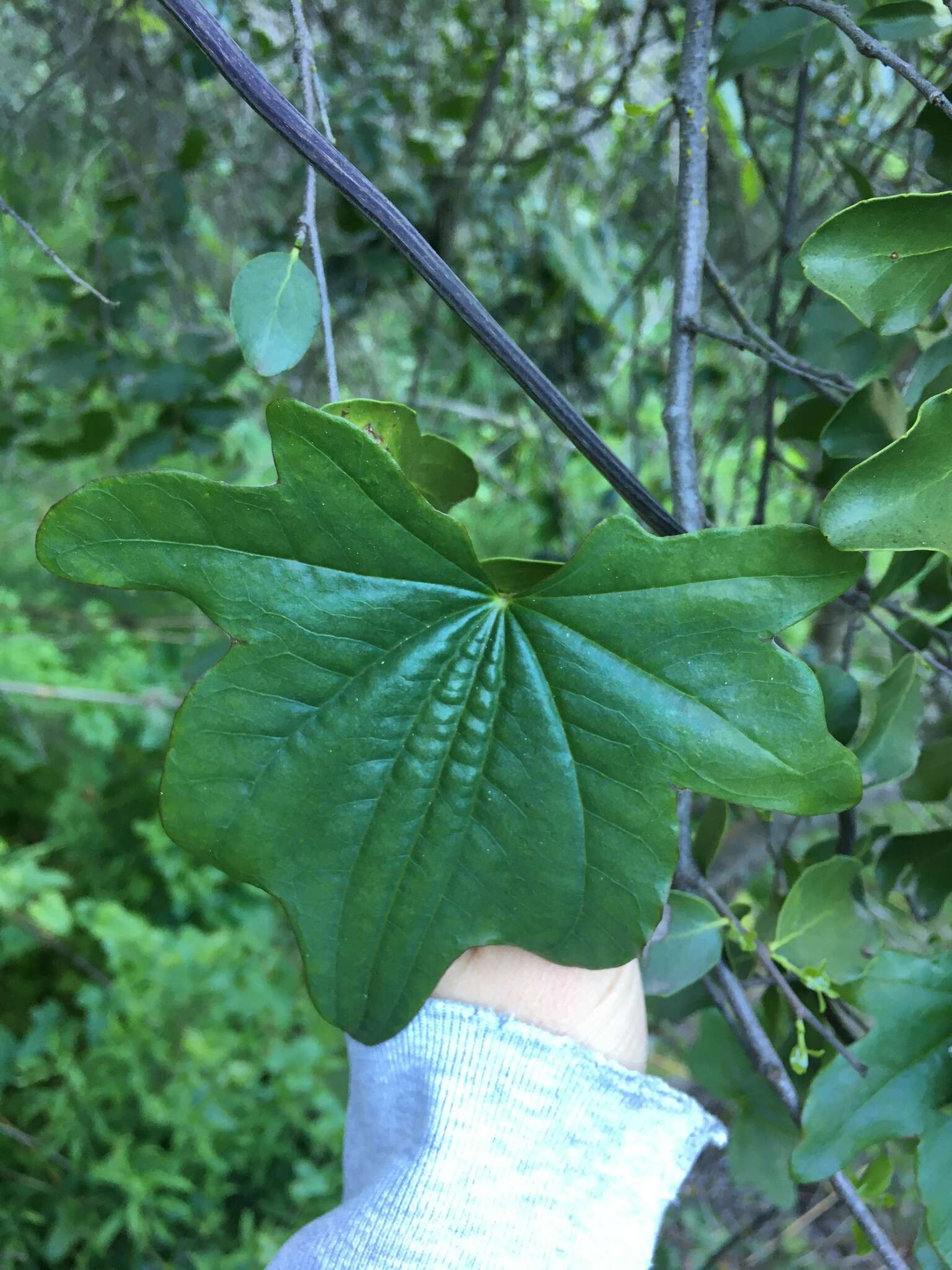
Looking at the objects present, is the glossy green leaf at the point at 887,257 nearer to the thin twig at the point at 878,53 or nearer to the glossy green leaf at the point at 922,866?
the thin twig at the point at 878,53

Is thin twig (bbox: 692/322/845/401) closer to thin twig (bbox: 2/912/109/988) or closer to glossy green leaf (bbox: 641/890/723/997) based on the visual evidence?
glossy green leaf (bbox: 641/890/723/997)

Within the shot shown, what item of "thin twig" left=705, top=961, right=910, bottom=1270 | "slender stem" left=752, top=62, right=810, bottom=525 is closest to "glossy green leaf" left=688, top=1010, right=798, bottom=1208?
"thin twig" left=705, top=961, right=910, bottom=1270

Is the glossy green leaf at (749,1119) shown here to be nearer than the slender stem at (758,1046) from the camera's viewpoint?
No

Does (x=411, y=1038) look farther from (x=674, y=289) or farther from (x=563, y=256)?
(x=563, y=256)

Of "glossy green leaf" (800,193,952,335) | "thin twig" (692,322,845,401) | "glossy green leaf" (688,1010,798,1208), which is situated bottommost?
"glossy green leaf" (688,1010,798,1208)

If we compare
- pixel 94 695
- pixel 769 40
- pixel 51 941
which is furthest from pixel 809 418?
pixel 51 941

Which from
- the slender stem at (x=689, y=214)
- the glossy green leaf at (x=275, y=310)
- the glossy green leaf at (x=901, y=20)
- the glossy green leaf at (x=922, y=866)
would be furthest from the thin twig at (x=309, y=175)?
the glossy green leaf at (x=922, y=866)

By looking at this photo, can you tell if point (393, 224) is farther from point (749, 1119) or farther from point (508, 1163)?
point (749, 1119)
